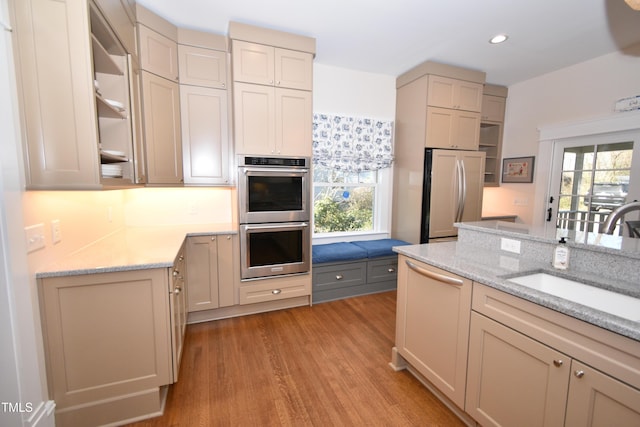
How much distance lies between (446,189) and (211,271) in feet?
9.61

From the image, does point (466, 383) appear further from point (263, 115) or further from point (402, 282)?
point (263, 115)

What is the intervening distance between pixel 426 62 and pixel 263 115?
216cm

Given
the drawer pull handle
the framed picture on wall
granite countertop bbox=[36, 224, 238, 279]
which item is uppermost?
the framed picture on wall

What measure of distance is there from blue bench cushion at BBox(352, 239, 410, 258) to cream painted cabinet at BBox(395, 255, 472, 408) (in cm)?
136

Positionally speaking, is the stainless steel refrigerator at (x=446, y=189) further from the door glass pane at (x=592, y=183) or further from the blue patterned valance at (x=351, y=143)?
A: the door glass pane at (x=592, y=183)

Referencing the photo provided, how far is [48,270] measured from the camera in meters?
1.42

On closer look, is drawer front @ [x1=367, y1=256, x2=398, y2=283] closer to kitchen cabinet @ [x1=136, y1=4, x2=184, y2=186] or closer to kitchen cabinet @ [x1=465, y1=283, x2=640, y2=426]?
kitchen cabinet @ [x1=465, y1=283, x2=640, y2=426]

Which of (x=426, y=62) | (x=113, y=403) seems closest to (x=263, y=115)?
(x=426, y=62)

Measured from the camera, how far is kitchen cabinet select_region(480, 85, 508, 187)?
4.09m

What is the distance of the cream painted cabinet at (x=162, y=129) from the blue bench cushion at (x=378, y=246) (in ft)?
7.34

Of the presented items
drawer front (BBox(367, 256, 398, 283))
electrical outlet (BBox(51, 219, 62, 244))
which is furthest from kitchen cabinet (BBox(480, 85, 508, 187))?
electrical outlet (BBox(51, 219, 62, 244))

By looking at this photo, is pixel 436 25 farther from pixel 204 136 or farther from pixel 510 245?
pixel 204 136

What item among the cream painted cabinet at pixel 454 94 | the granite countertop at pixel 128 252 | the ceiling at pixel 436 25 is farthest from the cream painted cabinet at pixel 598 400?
the cream painted cabinet at pixel 454 94

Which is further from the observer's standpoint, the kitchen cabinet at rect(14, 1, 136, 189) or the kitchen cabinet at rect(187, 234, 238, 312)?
the kitchen cabinet at rect(187, 234, 238, 312)
